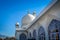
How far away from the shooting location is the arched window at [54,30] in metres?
8.42

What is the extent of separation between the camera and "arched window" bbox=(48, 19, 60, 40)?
27.6ft

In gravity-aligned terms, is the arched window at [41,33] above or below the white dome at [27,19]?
below

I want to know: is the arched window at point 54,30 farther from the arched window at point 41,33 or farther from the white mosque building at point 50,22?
the arched window at point 41,33

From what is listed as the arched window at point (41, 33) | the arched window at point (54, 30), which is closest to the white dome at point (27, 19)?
the arched window at point (41, 33)

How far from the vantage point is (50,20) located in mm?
9242

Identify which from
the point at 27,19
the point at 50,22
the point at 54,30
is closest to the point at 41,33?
the point at 50,22

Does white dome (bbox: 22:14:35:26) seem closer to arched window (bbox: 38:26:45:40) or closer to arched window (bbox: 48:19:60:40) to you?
arched window (bbox: 38:26:45:40)

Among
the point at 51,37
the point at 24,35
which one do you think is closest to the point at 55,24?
the point at 51,37

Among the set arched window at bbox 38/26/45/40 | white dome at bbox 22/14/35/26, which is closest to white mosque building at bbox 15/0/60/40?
arched window at bbox 38/26/45/40

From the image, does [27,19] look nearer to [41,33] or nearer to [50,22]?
[41,33]

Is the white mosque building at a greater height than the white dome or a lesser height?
lesser

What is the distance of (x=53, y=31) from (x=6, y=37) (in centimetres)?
1598

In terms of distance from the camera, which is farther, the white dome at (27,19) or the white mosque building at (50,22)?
the white dome at (27,19)

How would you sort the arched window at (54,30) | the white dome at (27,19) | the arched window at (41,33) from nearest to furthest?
the arched window at (54,30) < the arched window at (41,33) < the white dome at (27,19)
